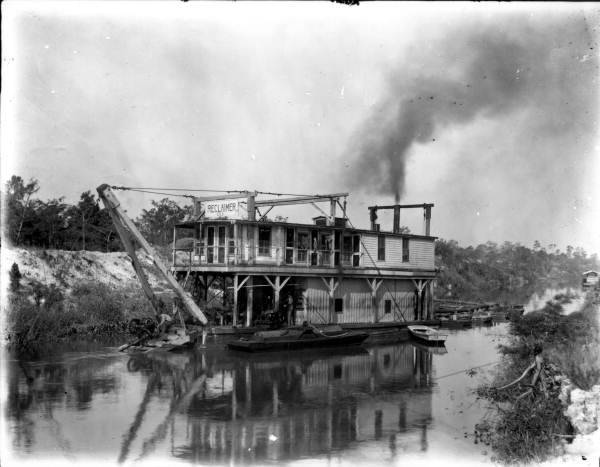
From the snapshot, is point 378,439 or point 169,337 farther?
point 169,337

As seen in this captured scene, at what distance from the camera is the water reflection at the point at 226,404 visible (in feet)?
45.8

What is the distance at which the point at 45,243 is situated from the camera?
43969 mm

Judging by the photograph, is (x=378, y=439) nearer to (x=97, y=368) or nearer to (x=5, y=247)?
(x=97, y=368)

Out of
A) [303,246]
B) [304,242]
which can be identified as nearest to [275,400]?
[303,246]

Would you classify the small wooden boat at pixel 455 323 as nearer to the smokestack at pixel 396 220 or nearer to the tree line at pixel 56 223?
the smokestack at pixel 396 220

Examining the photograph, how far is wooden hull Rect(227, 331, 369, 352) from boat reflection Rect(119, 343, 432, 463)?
17.3 inches

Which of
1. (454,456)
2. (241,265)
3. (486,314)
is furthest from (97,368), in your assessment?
(486,314)

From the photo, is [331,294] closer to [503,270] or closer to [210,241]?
[210,241]

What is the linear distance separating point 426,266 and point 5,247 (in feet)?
85.8

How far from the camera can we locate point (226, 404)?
58.6 feet

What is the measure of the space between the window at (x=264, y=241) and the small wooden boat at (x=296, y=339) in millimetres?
4375

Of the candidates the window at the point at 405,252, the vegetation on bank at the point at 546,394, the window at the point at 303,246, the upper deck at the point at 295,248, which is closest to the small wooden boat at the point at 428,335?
the upper deck at the point at 295,248

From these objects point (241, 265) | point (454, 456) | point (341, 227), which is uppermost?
point (341, 227)

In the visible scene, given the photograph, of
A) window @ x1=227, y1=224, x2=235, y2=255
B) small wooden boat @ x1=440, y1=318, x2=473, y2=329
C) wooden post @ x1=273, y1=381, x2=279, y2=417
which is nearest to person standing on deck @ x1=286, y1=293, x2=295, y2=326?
window @ x1=227, y1=224, x2=235, y2=255
